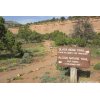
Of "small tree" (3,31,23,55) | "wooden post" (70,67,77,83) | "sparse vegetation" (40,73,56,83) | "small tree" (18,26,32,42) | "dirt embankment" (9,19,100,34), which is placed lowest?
"sparse vegetation" (40,73,56,83)

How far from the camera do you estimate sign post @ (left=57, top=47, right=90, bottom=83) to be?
14.6 metres

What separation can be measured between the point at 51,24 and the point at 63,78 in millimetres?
2761

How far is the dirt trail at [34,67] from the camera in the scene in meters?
15.3

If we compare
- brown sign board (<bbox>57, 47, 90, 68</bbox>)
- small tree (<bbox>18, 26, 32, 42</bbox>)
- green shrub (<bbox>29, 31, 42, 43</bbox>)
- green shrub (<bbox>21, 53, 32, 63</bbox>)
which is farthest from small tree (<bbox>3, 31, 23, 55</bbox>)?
brown sign board (<bbox>57, 47, 90, 68</bbox>)

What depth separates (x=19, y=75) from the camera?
1538 cm

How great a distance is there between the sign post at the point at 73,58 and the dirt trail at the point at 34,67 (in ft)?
2.57

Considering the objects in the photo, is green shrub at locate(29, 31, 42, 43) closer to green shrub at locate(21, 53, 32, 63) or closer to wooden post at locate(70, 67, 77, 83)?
green shrub at locate(21, 53, 32, 63)

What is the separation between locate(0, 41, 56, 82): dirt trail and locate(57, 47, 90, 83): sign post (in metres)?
0.78

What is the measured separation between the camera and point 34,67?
15891mm

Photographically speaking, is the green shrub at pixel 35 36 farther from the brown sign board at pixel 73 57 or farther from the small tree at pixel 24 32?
the brown sign board at pixel 73 57
